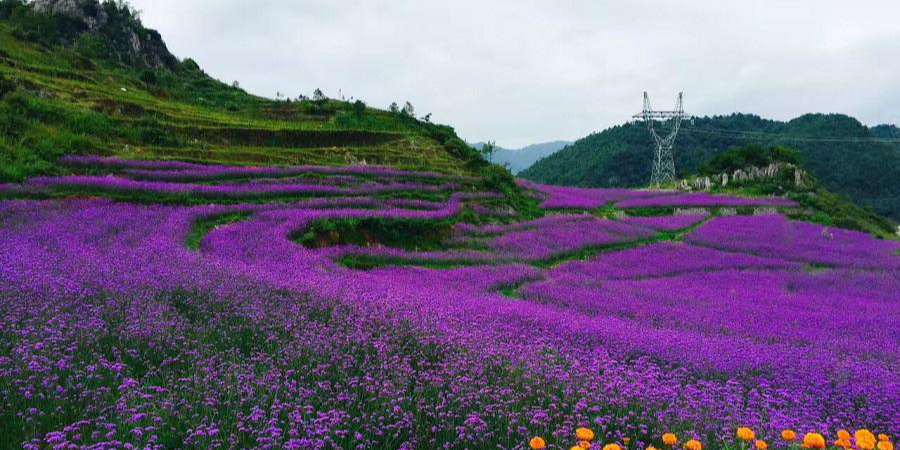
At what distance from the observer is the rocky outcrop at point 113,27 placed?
189 feet

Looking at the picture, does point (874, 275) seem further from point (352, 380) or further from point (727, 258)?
point (352, 380)

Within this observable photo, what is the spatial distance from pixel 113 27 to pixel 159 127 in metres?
37.0

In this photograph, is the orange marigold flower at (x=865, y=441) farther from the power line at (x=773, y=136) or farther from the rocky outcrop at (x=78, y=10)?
the power line at (x=773, y=136)

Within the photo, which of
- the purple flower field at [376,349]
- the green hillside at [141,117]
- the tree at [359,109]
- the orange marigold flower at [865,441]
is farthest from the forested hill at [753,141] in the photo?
the orange marigold flower at [865,441]

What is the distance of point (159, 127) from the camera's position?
30672mm

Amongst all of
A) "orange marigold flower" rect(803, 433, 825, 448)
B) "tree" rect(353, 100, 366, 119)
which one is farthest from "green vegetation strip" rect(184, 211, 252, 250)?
"tree" rect(353, 100, 366, 119)

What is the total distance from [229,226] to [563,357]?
43.8 ft

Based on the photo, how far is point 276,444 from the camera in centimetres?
440

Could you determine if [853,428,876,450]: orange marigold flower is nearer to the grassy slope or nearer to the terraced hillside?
the terraced hillside

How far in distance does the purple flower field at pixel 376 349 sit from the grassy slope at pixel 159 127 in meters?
7.97

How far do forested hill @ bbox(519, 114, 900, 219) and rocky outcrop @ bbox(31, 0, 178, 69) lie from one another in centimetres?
5242

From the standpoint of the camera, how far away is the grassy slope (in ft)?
80.0

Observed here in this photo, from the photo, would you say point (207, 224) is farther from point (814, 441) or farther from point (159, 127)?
point (814, 441)

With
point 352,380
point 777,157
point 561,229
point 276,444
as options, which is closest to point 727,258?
point 561,229
